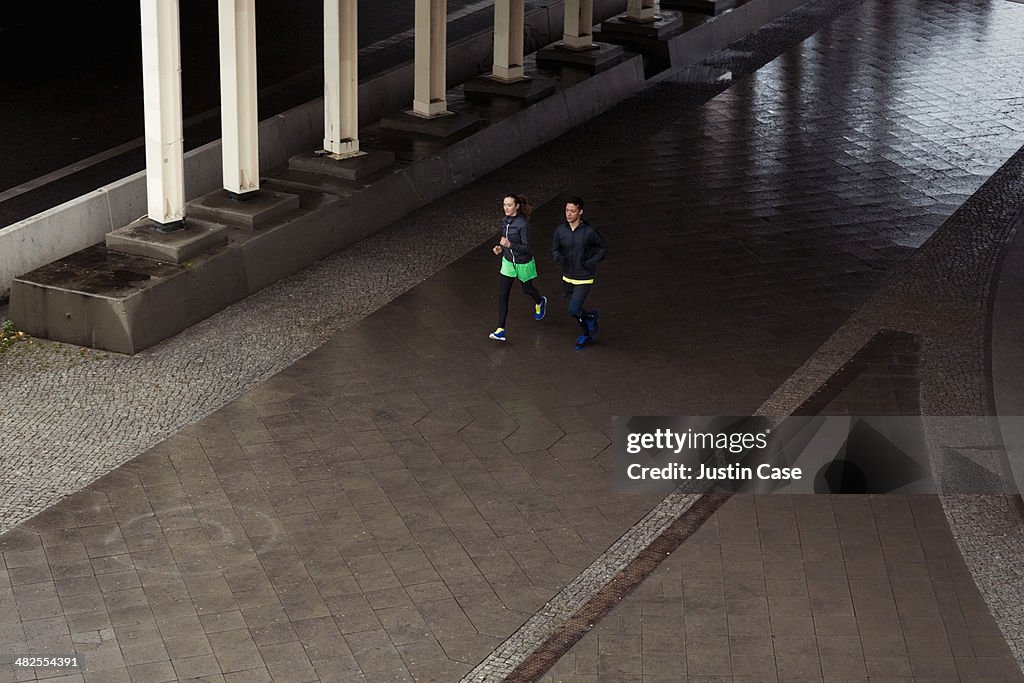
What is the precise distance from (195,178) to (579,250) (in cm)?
566

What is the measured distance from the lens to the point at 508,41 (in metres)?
19.0

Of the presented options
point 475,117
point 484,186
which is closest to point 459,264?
point 484,186

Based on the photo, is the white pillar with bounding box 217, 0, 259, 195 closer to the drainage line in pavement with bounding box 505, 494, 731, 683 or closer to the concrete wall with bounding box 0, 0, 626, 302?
the concrete wall with bounding box 0, 0, 626, 302

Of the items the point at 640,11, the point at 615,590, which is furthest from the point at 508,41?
the point at 615,590

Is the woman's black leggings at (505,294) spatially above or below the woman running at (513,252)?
below

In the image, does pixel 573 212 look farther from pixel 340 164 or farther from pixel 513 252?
pixel 340 164

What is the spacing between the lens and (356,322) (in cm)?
1273

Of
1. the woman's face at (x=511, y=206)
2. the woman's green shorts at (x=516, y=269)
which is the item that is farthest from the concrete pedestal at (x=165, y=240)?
the woman's face at (x=511, y=206)

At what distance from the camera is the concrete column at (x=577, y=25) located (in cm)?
2056

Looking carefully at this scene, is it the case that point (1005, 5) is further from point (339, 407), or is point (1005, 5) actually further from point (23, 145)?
point (339, 407)

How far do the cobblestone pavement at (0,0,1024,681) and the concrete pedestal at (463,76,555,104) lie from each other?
106 centimetres

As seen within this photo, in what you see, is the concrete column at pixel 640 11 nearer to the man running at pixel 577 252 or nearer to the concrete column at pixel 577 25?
the concrete column at pixel 577 25

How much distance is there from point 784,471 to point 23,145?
11833 millimetres

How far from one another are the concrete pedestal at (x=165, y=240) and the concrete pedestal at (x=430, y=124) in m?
4.42
